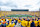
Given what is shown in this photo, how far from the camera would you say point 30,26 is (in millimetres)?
1652

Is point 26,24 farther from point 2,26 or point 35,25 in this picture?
point 2,26

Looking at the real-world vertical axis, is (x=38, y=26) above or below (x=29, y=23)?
below

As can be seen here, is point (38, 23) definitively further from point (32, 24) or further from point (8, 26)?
point (8, 26)

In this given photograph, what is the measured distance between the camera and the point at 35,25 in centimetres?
166

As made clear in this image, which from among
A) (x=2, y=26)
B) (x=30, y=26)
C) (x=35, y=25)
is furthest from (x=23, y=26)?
(x=2, y=26)

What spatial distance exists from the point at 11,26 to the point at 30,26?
56cm

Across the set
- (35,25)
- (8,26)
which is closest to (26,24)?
(35,25)

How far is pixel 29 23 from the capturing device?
166cm

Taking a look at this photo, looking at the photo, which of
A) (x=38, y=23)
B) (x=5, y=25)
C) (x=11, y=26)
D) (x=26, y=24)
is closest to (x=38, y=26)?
(x=38, y=23)

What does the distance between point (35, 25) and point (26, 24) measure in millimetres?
267

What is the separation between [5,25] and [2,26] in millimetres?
91

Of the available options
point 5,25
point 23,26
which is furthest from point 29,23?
point 5,25

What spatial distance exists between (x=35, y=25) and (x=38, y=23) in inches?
4.8

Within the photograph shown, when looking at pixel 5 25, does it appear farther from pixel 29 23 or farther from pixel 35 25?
pixel 35 25
